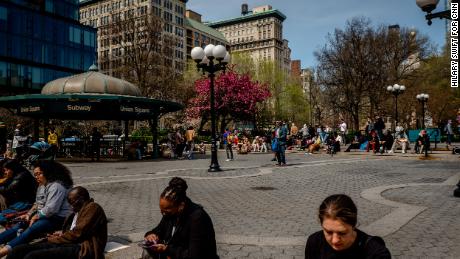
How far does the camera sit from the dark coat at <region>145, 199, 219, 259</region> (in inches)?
130

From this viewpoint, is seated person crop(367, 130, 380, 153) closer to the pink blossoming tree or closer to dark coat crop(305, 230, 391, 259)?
the pink blossoming tree

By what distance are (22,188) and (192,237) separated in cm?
439

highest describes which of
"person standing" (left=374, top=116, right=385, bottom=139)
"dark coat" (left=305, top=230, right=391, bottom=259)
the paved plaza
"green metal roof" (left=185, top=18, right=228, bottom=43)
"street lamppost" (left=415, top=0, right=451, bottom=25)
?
"green metal roof" (left=185, top=18, right=228, bottom=43)

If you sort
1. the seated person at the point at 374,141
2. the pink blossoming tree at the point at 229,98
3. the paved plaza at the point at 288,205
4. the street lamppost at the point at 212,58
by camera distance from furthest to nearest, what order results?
the pink blossoming tree at the point at 229,98 → the seated person at the point at 374,141 → the street lamppost at the point at 212,58 → the paved plaza at the point at 288,205

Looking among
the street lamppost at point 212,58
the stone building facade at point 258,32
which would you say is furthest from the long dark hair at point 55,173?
the stone building facade at point 258,32

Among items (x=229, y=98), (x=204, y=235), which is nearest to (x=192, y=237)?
(x=204, y=235)

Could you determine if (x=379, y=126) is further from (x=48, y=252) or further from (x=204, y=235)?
(x=48, y=252)

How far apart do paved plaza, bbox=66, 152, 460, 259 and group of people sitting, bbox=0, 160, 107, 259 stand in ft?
2.79

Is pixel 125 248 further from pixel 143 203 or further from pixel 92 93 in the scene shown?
pixel 92 93

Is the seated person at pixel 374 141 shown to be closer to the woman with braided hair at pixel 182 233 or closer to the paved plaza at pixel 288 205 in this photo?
the paved plaza at pixel 288 205

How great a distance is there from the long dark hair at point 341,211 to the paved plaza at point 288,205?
2750 millimetres

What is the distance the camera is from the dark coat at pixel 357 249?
92.0 inches

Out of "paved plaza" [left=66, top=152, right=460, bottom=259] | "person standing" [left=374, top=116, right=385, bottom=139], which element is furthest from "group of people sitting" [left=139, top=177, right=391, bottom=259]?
"person standing" [left=374, top=116, right=385, bottom=139]

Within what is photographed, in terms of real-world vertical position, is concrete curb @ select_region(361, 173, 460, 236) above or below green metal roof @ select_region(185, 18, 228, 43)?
below
